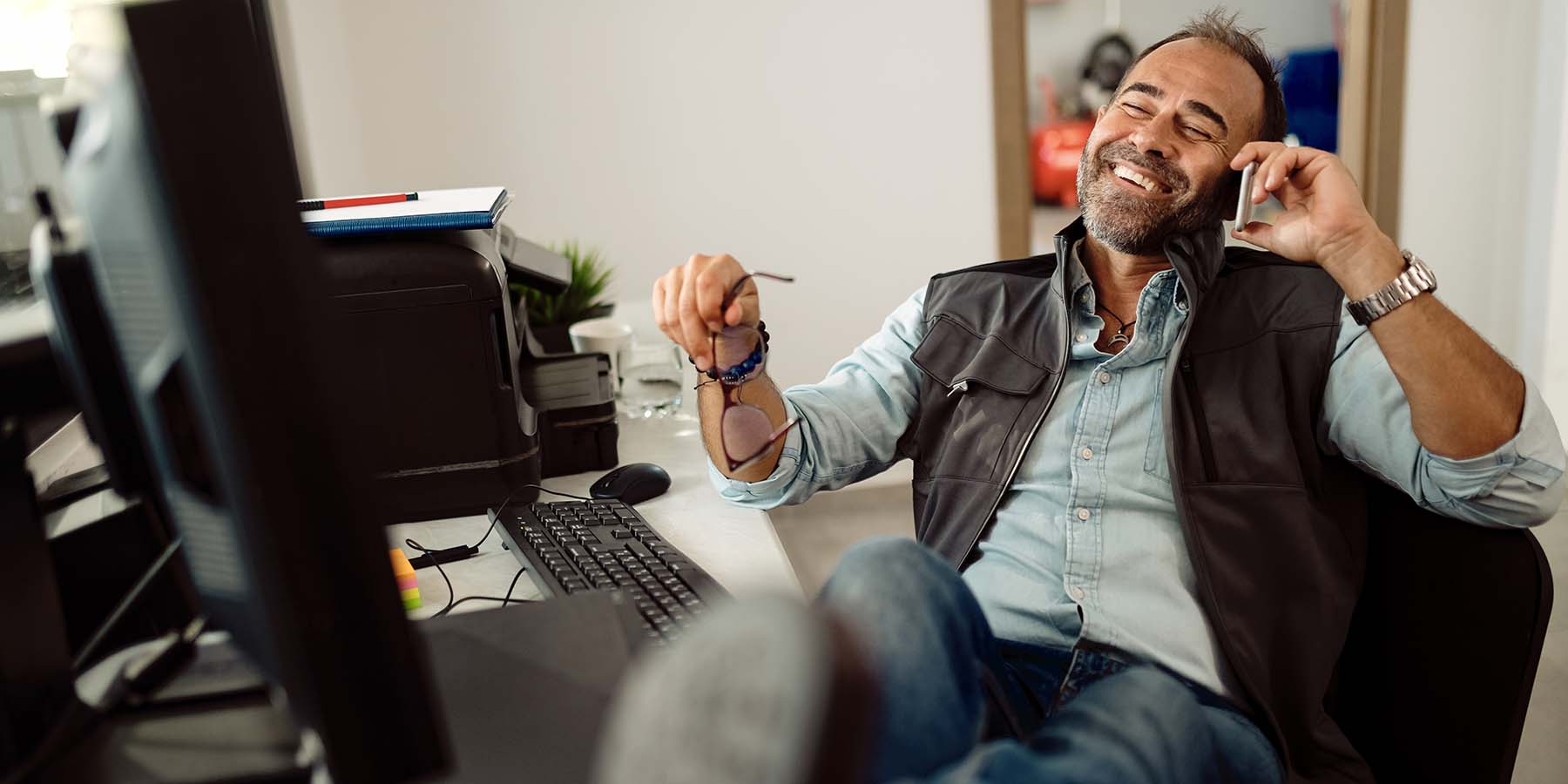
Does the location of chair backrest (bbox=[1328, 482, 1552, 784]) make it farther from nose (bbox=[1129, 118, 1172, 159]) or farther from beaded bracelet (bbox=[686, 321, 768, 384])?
beaded bracelet (bbox=[686, 321, 768, 384])

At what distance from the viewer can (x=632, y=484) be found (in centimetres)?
145

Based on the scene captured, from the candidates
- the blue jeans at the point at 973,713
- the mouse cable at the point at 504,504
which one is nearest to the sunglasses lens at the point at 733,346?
the mouse cable at the point at 504,504

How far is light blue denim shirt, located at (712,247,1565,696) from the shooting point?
1200mm

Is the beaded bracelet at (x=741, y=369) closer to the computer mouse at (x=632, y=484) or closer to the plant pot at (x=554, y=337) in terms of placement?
the computer mouse at (x=632, y=484)

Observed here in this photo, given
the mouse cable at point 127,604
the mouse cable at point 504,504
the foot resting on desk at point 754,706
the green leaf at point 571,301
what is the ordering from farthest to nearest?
the green leaf at point 571,301, the mouse cable at point 504,504, the mouse cable at point 127,604, the foot resting on desk at point 754,706

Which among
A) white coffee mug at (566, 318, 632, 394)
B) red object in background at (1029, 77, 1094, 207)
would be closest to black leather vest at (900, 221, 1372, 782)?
white coffee mug at (566, 318, 632, 394)

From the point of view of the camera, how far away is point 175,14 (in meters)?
0.46

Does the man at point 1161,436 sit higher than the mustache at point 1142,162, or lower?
lower

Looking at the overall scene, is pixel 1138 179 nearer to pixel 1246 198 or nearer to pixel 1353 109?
pixel 1246 198

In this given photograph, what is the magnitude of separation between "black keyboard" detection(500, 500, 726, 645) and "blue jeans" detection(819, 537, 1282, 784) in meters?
0.17

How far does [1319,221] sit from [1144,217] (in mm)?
257

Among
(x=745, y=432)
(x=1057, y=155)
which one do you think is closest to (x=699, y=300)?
(x=745, y=432)

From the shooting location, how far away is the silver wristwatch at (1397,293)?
3.97ft

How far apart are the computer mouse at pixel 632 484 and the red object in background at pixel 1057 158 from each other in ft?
9.00
